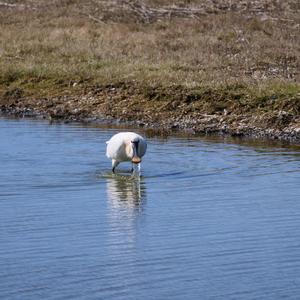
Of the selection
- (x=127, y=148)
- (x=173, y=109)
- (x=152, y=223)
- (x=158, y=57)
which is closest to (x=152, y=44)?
(x=158, y=57)

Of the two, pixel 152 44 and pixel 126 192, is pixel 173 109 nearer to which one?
pixel 152 44

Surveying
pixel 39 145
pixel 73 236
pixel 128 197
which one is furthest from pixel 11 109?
pixel 73 236

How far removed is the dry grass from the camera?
22500 millimetres

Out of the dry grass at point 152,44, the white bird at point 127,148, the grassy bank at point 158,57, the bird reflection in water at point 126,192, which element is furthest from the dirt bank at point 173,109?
the bird reflection in water at point 126,192

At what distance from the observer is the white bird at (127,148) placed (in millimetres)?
13867

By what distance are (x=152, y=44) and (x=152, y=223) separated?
54.2 feet

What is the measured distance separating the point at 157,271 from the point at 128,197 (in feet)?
11.7

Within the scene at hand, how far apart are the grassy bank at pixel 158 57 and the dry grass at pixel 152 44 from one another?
3 centimetres

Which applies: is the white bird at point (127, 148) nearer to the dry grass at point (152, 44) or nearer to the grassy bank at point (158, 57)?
the grassy bank at point (158, 57)

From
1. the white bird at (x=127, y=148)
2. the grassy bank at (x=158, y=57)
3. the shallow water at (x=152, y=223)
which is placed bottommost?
the shallow water at (x=152, y=223)

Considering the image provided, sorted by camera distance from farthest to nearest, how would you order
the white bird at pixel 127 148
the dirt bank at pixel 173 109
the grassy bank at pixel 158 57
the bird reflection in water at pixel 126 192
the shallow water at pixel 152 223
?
the grassy bank at pixel 158 57
the dirt bank at pixel 173 109
the white bird at pixel 127 148
the bird reflection in water at pixel 126 192
the shallow water at pixel 152 223

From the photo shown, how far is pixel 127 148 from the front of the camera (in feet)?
46.2

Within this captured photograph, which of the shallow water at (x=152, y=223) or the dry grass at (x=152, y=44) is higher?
the dry grass at (x=152, y=44)

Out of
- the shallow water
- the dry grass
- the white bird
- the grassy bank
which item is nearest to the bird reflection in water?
the shallow water
